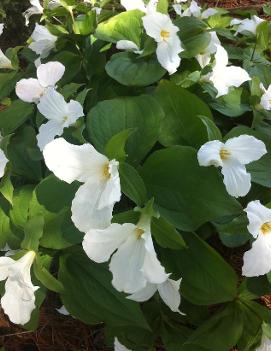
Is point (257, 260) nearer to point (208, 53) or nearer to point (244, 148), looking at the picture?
point (244, 148)

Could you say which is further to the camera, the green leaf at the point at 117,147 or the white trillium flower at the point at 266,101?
the white trillium flower at the point at 266,101

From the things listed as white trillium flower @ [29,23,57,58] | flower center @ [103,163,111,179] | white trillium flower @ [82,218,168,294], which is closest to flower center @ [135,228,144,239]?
white trillium flower @ [82,218,168,294]

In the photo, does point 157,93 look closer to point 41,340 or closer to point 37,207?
point 37,207

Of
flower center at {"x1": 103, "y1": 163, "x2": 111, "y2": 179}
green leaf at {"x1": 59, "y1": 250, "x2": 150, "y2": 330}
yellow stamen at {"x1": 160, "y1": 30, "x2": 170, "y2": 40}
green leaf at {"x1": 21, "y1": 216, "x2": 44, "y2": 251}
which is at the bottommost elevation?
green leaf at {"x1": 59, "y1": 250, "x2": 150, "y2": 330}

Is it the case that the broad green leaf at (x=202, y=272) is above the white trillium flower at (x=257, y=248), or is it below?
below

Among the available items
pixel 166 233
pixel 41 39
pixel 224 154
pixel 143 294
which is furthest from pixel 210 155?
pixel 41 39

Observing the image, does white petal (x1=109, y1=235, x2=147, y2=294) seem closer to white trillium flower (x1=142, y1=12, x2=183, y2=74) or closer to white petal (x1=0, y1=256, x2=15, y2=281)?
white petal (x1=0, y1=256, x2=15, y2=281)

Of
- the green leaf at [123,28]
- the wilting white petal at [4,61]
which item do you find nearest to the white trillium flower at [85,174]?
the green leaf at [123,28]

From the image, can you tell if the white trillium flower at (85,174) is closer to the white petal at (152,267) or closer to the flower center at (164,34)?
the white petal at (152,267)
